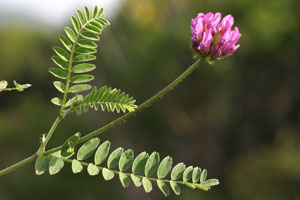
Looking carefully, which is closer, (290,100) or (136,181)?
(136,181)

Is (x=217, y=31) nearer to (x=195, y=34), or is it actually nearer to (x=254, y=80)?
(x=195, y=34)

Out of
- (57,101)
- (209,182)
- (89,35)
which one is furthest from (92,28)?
(209,182)

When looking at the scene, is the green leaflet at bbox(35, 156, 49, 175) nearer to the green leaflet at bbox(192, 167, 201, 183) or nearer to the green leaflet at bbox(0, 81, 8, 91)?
the green leaflet at bbox(0, 81, 8, 91)

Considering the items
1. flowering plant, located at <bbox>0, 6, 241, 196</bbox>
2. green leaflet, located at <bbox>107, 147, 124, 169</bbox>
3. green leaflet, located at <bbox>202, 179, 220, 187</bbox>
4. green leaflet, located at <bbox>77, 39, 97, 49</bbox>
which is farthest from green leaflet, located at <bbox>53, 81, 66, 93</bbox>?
green leaflet, located at <bbox>202, 179, 220, 187</bbox>

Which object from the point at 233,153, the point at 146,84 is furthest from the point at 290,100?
the point at 146,84

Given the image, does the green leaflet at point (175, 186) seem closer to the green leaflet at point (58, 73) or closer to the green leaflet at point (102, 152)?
the green leaflet at point (102, 152)

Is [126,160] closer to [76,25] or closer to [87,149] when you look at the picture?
[87,149]
